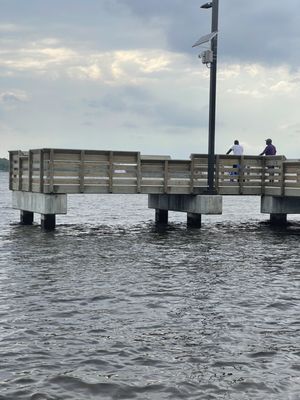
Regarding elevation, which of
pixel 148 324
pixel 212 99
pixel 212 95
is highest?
pixel 212 95

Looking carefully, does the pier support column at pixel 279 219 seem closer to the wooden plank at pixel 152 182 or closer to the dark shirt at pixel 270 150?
the dark shirt at pixel 270 150

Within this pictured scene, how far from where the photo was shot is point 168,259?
16.2m

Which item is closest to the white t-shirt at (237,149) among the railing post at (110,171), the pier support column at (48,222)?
the railing post at (110,171)

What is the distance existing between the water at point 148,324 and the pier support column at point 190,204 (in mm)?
6596

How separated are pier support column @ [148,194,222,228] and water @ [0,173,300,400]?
6.60 m

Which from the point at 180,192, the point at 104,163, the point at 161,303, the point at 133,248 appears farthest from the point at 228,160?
the point at 161,303

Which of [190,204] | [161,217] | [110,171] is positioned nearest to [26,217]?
[110,171]

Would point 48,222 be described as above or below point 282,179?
below

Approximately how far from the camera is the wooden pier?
74.9 ft

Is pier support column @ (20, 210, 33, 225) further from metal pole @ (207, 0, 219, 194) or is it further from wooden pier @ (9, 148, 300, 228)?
metal pole @ (207, 0, 219, 194)

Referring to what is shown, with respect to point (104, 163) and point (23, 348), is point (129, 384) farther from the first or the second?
point (104, 163)

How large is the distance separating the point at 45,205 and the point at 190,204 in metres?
5.98

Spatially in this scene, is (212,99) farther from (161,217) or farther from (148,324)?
(148,324)

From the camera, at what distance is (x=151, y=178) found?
2464 cm
